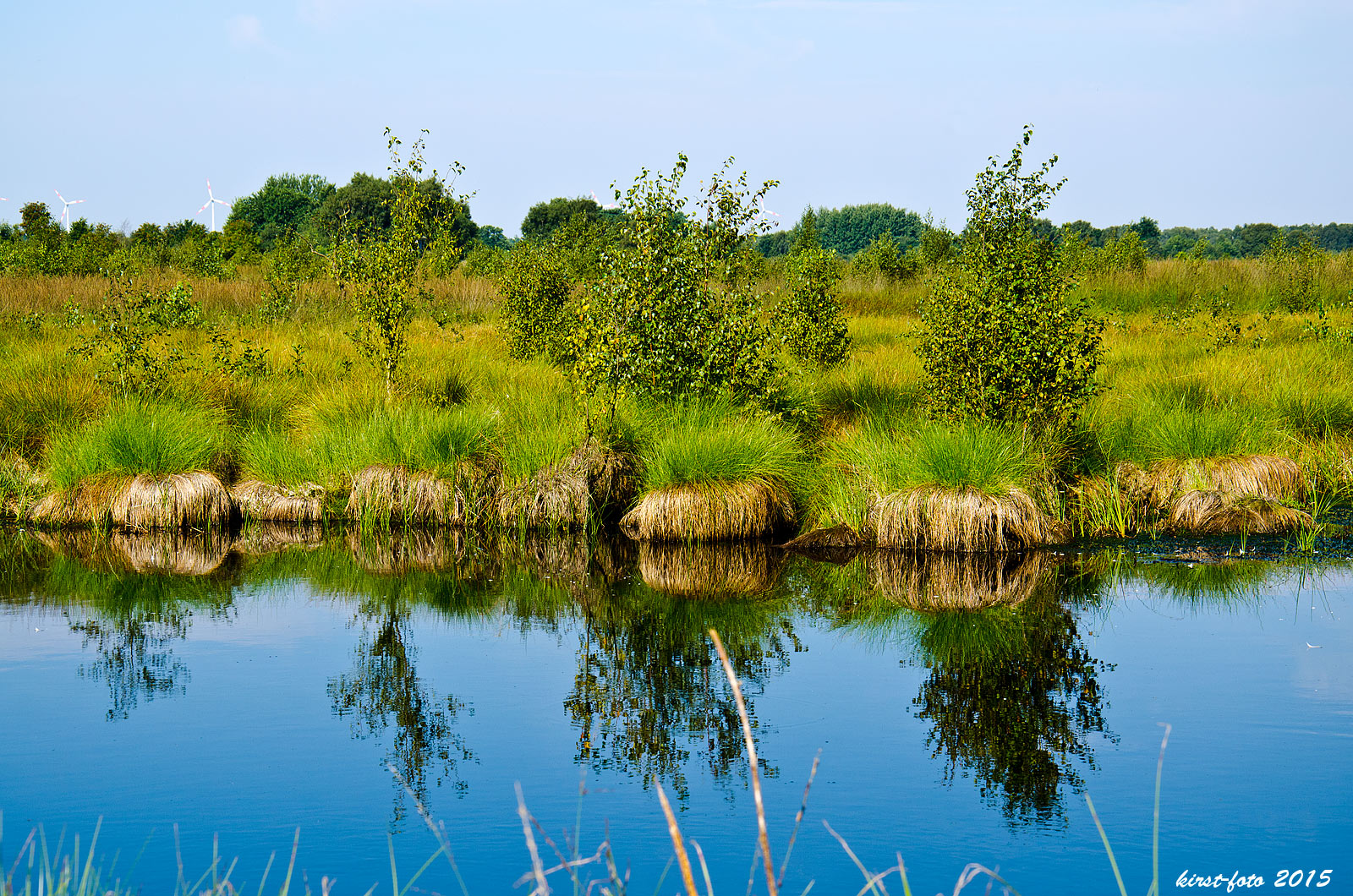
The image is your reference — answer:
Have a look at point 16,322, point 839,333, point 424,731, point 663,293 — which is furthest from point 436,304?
point 424,731

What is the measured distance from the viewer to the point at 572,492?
1293 centimetres

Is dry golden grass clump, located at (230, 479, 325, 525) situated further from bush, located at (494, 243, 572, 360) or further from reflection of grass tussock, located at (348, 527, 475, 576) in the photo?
bush, located at (494, 243, 572, 360)

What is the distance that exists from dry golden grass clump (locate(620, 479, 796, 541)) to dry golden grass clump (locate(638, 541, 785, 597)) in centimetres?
13

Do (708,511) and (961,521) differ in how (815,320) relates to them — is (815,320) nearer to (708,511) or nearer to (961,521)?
(708,511)

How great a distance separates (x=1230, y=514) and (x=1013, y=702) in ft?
21.6

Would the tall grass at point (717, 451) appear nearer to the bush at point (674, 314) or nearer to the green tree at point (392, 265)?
the bush at point (674, 314)

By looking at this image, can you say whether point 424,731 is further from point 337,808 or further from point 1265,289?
point 1265,289

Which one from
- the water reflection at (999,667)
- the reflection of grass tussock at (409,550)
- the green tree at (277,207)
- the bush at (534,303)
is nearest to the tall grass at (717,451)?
the water reflection at (999,667)

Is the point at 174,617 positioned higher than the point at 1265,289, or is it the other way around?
the point at 1265,289

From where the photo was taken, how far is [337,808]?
5.15 m

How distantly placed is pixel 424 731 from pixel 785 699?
207cm

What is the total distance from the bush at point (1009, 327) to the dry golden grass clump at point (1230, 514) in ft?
5.05

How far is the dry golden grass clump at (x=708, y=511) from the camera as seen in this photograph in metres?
12.1

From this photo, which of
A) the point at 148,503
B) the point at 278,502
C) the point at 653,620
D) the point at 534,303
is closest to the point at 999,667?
the point at 653,620
